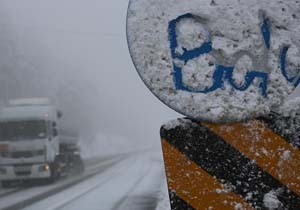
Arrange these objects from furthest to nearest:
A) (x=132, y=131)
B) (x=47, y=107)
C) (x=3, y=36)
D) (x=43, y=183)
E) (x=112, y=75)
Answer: (x=112, y=75) → (x=132, y=131) → (x=3, y=36) → (x=43, y=183) → (x=47, y=107)

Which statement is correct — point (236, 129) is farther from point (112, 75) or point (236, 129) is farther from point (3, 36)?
point (112, 75)

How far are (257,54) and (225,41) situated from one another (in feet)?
0.34

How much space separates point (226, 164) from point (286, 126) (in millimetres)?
214

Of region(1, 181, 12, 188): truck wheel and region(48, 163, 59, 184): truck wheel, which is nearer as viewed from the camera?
region(48, 163, 59, 184): truck wheel

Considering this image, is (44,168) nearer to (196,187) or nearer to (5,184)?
(5,184)

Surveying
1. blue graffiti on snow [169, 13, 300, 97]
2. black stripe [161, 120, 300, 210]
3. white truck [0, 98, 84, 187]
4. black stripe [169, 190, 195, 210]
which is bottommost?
white truck [0, 98, 84, 187]

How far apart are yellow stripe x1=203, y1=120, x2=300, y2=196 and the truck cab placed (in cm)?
1984

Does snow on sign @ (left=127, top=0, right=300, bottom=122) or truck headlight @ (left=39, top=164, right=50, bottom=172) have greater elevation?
snow on sign @ (left=127, top=0, right=300, bottom=122)

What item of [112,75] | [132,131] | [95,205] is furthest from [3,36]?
[112,75]

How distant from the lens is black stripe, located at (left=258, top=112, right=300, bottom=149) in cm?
167

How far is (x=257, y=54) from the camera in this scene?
1677 millimetres

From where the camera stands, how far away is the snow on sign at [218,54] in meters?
1.67

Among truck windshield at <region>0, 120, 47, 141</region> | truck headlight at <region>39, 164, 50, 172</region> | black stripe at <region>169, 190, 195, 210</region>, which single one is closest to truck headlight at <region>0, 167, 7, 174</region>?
truck headlight at <region>39, 164, 50, 172</region>

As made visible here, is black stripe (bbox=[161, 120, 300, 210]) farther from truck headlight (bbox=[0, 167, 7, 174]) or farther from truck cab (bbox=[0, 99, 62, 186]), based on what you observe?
truck headlight (bbox=[0, 167, 7, 174])
